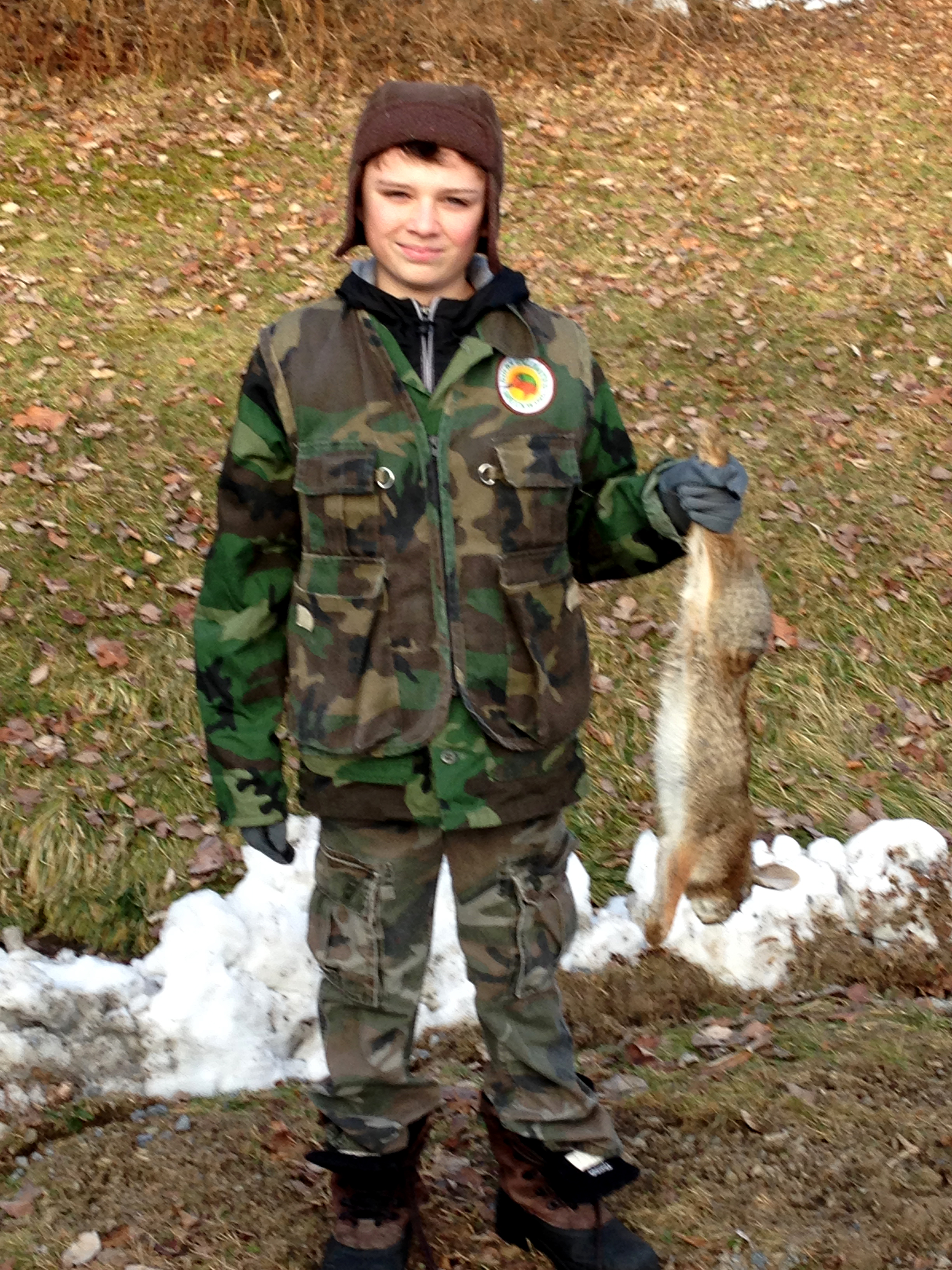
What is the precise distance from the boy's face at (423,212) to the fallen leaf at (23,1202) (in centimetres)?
270

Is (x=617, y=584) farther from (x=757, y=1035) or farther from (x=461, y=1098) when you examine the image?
(x=461, y=1098)

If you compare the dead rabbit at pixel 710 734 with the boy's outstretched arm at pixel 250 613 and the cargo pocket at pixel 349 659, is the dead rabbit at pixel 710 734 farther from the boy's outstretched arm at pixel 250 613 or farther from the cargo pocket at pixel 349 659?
the boy's outstretched arm at pixel 250 613

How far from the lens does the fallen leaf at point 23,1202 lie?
3.44 metres

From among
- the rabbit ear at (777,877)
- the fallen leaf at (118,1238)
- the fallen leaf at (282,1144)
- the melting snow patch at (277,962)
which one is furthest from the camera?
the melting snow patch at (277,962)

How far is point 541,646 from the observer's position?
2.74m

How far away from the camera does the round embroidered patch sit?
8.82ft

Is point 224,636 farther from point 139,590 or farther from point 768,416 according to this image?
point 768,416

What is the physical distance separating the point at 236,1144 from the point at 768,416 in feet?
19.3

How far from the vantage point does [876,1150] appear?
3.53 meters

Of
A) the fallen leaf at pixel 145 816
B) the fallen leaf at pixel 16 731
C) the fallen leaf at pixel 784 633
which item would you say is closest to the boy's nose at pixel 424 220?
the fallen leaf at pixel 145 816

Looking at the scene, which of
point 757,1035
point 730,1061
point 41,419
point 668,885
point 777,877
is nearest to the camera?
point 777,877

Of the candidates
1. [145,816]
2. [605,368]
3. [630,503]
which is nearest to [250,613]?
[630,503]

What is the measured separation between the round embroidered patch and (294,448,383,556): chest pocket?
316 mm

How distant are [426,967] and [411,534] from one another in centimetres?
102
